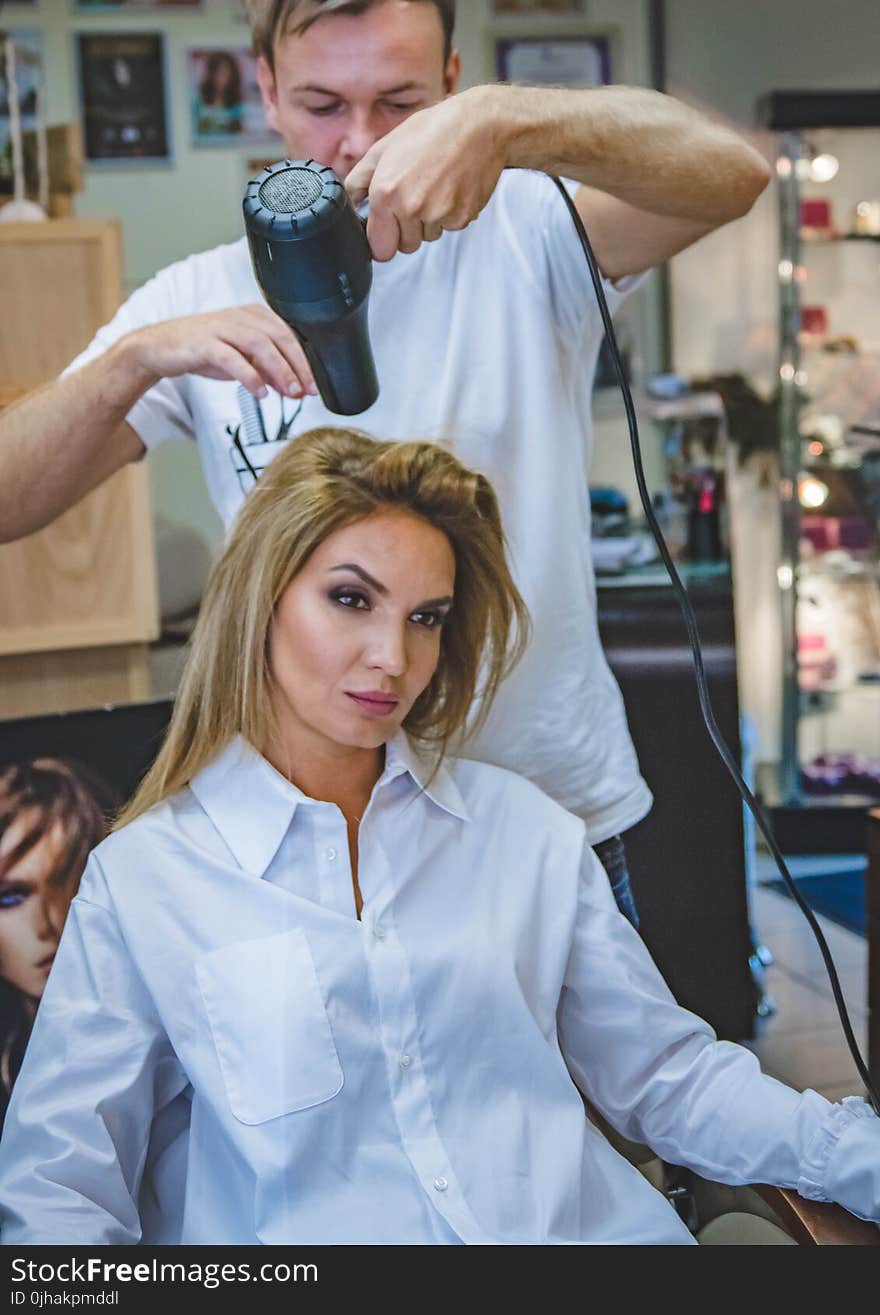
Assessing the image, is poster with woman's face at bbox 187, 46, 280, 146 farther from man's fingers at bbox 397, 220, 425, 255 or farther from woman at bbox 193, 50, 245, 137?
man's fingers at bbox 397, 220, 425, 255

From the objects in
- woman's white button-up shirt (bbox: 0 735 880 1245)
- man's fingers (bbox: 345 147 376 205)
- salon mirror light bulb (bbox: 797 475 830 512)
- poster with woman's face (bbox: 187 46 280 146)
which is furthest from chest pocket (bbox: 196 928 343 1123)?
salon mirror light bulb (bbox: 797 475 830 512)

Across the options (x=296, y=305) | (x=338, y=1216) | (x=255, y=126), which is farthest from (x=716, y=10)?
(x=338, y=1216)

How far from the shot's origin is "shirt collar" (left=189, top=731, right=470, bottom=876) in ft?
2.92

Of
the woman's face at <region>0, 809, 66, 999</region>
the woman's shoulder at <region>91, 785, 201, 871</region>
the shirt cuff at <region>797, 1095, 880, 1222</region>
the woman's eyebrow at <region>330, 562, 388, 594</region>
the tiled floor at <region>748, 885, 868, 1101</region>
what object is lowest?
the shirt cuff at <region>797, 1095, 880, 1222</region>

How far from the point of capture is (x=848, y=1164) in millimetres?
888

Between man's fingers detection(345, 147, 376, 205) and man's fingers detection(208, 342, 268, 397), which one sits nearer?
man's fingers detection(345, 147, 376, 205)

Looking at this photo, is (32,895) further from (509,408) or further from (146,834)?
(509,408)

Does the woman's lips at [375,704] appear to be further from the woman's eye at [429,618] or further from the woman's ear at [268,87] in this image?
the woman's ear at [268,87]

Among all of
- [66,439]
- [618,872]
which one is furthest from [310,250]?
[618,872]

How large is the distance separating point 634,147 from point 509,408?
19 cm

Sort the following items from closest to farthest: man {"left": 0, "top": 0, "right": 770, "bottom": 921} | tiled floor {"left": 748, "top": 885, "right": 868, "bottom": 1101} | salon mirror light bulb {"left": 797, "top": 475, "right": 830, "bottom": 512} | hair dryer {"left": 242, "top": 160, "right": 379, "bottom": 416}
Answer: hair dryer {"left": 242, "top": 160, "right": 379, "bottom": 416}, man {"left": 0, "top": 0, "right": 770, "bottom": 921}, tiled floor {"left": 748, "top": 885, "right": 868, "bottom": 1101}, salon mirror light bulb {"left": 797, "top": 475, "right": 830, "bottom": 512}

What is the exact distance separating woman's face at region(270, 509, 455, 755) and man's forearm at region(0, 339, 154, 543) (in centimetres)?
18

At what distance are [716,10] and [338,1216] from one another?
0.88 m

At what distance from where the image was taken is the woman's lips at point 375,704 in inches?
34.6
